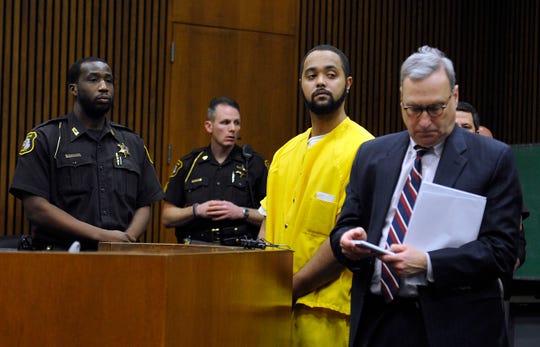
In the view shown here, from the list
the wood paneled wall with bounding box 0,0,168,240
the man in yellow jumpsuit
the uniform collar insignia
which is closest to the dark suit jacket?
the man in yellow jumpsuit

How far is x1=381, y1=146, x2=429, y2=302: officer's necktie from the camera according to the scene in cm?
222

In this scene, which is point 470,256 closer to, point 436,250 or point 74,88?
point 436,250

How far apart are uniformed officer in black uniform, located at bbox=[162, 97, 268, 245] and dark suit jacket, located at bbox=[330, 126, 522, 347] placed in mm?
2537

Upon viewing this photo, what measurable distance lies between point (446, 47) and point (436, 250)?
5.73 metres

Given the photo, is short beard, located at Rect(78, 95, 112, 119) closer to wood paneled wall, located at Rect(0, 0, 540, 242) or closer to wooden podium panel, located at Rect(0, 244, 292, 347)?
wooden podium panel, located at Rect(0, 244, 292, 347)

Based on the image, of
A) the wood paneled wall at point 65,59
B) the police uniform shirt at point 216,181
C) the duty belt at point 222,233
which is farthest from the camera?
the wood paneled wall at point 65,59

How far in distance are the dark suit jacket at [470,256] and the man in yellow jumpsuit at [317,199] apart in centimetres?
65

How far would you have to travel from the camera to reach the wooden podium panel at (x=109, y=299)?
1805 millimetres

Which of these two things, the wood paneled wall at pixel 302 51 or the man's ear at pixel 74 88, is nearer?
the man's ear at pixel 74 88

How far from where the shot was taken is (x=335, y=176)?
3.01m

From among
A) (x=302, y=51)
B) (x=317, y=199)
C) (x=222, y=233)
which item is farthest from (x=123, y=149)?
(x=302, y=51)

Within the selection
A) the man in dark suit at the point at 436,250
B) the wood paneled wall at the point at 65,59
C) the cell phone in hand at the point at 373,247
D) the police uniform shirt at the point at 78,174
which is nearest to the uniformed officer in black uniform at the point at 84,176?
the police uniform shirt at the point at 78,174

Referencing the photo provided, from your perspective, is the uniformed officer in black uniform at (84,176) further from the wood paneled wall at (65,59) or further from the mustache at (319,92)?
the wood paneled wall at (65,59)

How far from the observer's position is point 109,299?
184 centimetres
